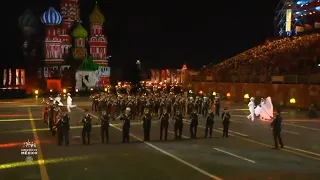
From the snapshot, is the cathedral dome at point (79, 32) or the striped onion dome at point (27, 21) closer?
the cathedral dome at point (79, 32)

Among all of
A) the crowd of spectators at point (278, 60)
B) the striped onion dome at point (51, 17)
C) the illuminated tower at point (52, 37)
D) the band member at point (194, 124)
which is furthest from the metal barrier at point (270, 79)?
the striped onion dome at point (51, 17)

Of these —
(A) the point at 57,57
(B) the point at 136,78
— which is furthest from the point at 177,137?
(A) the point at 57,57

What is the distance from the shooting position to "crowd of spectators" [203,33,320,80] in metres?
56.7

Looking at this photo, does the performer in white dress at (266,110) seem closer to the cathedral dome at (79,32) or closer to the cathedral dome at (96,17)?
the cathedral dome at (79,32)

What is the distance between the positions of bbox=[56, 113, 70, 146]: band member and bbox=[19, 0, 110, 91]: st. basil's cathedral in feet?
238

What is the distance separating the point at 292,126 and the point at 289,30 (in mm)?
51850

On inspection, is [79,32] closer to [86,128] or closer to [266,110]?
[266,110]

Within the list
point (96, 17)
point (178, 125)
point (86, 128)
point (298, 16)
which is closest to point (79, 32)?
point (96, 17)

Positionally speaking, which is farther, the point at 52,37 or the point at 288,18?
the point at 52,37

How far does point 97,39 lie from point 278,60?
182 feet

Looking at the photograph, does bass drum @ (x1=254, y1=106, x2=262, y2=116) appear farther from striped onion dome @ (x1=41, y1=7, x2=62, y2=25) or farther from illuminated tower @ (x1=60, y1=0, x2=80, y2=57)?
striped onion dome @ (x1=41, y1=7, x2=62, y2=25)

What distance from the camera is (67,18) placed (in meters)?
111

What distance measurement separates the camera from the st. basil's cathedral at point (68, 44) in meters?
98.0

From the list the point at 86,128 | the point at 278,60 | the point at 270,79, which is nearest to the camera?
the point at 86,128
